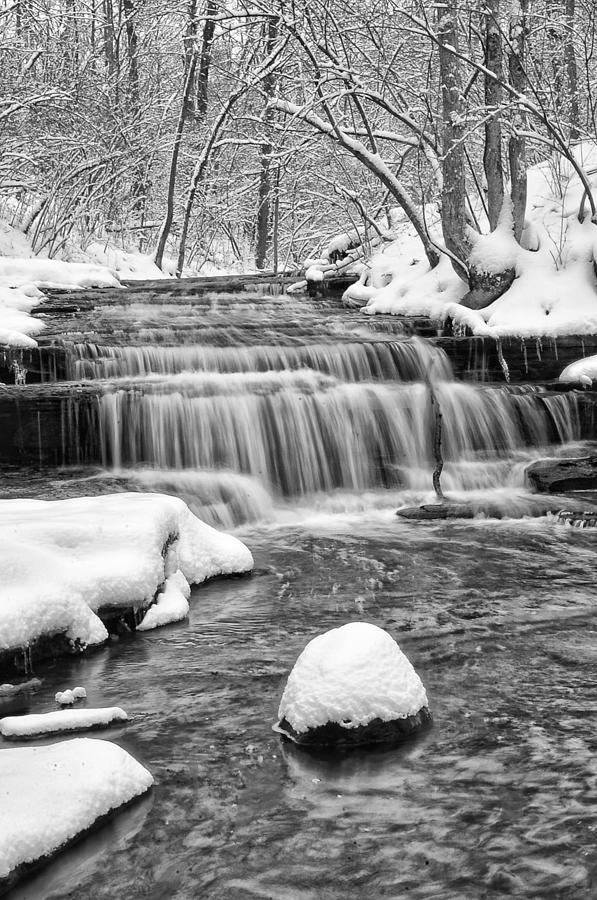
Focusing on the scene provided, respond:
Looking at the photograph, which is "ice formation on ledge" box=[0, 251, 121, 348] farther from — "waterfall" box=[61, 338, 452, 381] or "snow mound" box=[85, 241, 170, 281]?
"snow mound" box=[85, 241, 170, 281]

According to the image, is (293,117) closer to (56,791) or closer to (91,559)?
(91,559)

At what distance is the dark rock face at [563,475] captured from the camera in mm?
7934

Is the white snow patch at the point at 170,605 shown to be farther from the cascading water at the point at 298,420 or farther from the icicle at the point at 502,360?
the icicle at the point at 502,360

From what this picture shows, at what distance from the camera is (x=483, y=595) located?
17.4ft

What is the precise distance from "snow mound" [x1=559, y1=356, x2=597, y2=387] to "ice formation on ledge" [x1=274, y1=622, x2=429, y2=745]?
6.38 metres

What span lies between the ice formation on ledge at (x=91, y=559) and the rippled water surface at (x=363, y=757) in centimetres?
19

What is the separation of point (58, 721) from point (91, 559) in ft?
3.92

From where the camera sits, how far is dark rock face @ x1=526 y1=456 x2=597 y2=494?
7.93 metres

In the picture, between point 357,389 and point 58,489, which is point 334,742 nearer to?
point 58,489

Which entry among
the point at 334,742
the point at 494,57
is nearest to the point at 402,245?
the point at 494,57

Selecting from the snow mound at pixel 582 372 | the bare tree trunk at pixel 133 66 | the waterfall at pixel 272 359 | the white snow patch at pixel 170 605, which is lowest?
the white snow patch at pixel 170 605

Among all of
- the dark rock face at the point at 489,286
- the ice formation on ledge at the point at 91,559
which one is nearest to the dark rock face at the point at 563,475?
the dark rock face at the point at 489,286

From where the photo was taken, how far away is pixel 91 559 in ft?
15.1

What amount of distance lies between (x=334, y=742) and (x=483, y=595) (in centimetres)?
208
